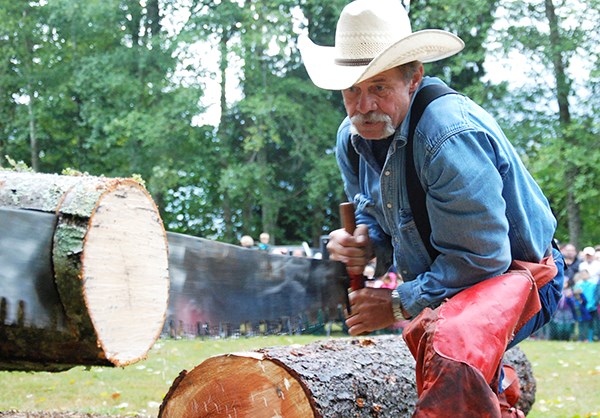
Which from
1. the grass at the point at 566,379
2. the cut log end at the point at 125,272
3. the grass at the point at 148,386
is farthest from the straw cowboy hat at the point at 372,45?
the grass at the point at 566,379

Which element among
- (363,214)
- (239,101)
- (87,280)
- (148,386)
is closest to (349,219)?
(363,214)

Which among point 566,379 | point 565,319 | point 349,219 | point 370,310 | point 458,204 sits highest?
point 458,204

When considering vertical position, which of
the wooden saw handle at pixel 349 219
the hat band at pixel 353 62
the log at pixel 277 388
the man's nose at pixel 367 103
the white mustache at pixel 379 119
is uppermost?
the hat band at pixel 353 62

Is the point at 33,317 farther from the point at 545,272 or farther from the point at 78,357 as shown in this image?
the point at 545,272

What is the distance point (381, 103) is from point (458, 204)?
2.04 ft

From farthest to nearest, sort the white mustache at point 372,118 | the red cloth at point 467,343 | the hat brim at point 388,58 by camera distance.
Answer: the white mustache at point 372,118 → the hat brim at point 388,58 → the red cloth at point 467,343

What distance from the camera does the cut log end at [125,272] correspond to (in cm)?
385

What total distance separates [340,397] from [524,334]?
109cm

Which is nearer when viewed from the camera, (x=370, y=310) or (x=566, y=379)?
(x=370, y=310)

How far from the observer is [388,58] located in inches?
140

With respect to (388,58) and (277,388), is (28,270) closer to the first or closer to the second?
(277,388)

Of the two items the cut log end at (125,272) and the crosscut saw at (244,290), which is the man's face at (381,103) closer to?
the crosscut saw at (244,290)

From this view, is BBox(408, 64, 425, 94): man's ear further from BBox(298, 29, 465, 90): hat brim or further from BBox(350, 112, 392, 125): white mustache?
BBox(350, 112, 392, 125): white mustache

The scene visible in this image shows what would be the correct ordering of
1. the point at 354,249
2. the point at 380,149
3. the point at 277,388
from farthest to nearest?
the point at 277,388
the point at 354,249
the point at 380,149
